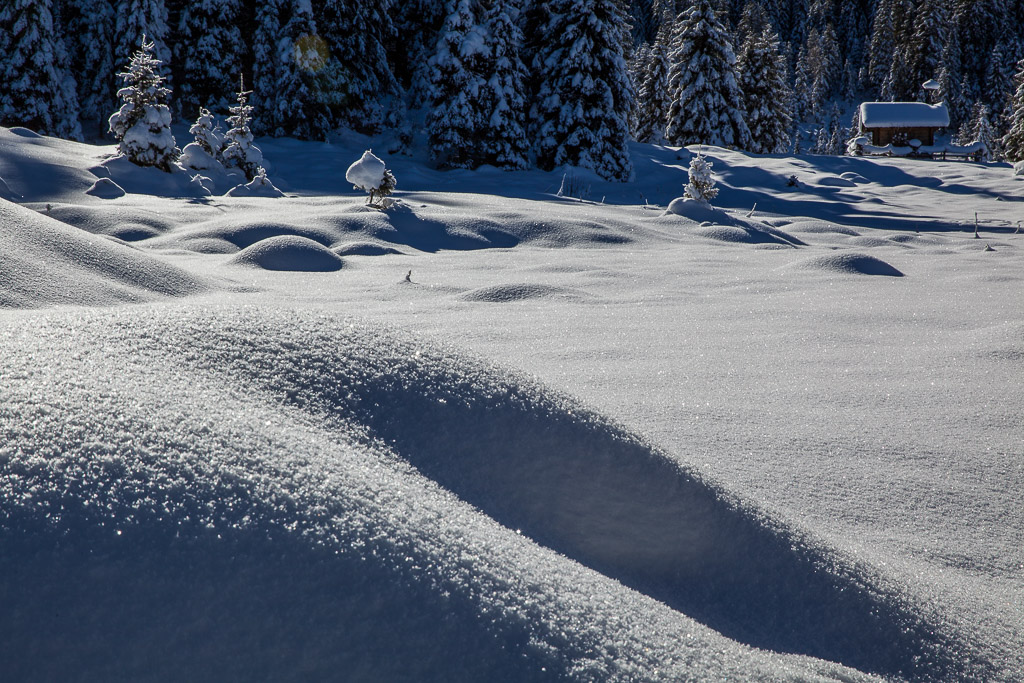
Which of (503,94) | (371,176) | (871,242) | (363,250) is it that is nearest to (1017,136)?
(503,94)

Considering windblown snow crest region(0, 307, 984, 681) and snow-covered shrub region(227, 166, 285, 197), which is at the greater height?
snow-covered shrub region(227, 166, 285, 197)

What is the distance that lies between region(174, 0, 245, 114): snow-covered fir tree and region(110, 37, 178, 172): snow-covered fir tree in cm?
1028

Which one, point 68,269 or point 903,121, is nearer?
point 68,269

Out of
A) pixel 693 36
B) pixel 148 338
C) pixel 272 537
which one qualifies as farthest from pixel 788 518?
pixel 693 36

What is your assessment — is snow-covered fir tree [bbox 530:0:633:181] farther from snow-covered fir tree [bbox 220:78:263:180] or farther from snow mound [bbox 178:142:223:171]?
snow mound [bbox 178:142:223:171]

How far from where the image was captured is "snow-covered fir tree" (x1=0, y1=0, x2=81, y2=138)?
68.6 ft

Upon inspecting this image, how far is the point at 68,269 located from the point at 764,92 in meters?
32.6

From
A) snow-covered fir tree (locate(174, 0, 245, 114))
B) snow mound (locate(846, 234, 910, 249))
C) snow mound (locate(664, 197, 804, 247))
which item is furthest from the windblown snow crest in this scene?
snow-covered fir tree (locate(174, 0, 245, 114))

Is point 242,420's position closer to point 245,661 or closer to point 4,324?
point 245,661

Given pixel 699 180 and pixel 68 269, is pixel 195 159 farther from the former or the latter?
pixel 68 269

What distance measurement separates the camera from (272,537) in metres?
1.10

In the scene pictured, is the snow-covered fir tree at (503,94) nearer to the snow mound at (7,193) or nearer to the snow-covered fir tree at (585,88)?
the snow-covered fir tree at (585,88)

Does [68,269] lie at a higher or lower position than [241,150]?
lower

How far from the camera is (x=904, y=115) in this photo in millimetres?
42125
